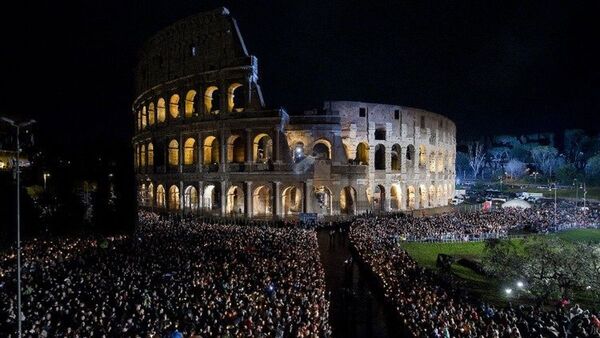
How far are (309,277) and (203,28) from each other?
33.1 meters

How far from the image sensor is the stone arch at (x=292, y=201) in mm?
41344

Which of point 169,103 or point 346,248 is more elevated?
Result: point 169,103

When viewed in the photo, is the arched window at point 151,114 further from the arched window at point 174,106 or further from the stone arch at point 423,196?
the stone arch at point 423,196

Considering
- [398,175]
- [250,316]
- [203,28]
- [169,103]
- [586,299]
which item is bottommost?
[586,299]

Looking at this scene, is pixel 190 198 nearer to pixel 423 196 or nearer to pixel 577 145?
pixel 423 196

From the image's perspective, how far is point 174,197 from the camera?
46.8 m

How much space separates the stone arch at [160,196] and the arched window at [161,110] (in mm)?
7406

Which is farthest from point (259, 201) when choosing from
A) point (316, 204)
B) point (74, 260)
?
point (74, 260)

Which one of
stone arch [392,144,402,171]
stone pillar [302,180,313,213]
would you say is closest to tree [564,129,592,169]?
stone arch [392,144,402,171]

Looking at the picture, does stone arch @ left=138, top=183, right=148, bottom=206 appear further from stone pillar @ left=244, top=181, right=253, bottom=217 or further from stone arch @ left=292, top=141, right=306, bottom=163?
stone arch @ left=292, top=141, right=306, bottom=163

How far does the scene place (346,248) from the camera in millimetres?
26156

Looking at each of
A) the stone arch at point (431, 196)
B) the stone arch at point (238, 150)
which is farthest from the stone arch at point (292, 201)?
the stone arch at point (431, 196)

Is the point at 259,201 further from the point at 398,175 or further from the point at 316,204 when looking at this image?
the point at 398,175

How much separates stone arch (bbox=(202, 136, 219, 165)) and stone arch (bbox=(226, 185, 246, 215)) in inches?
134
